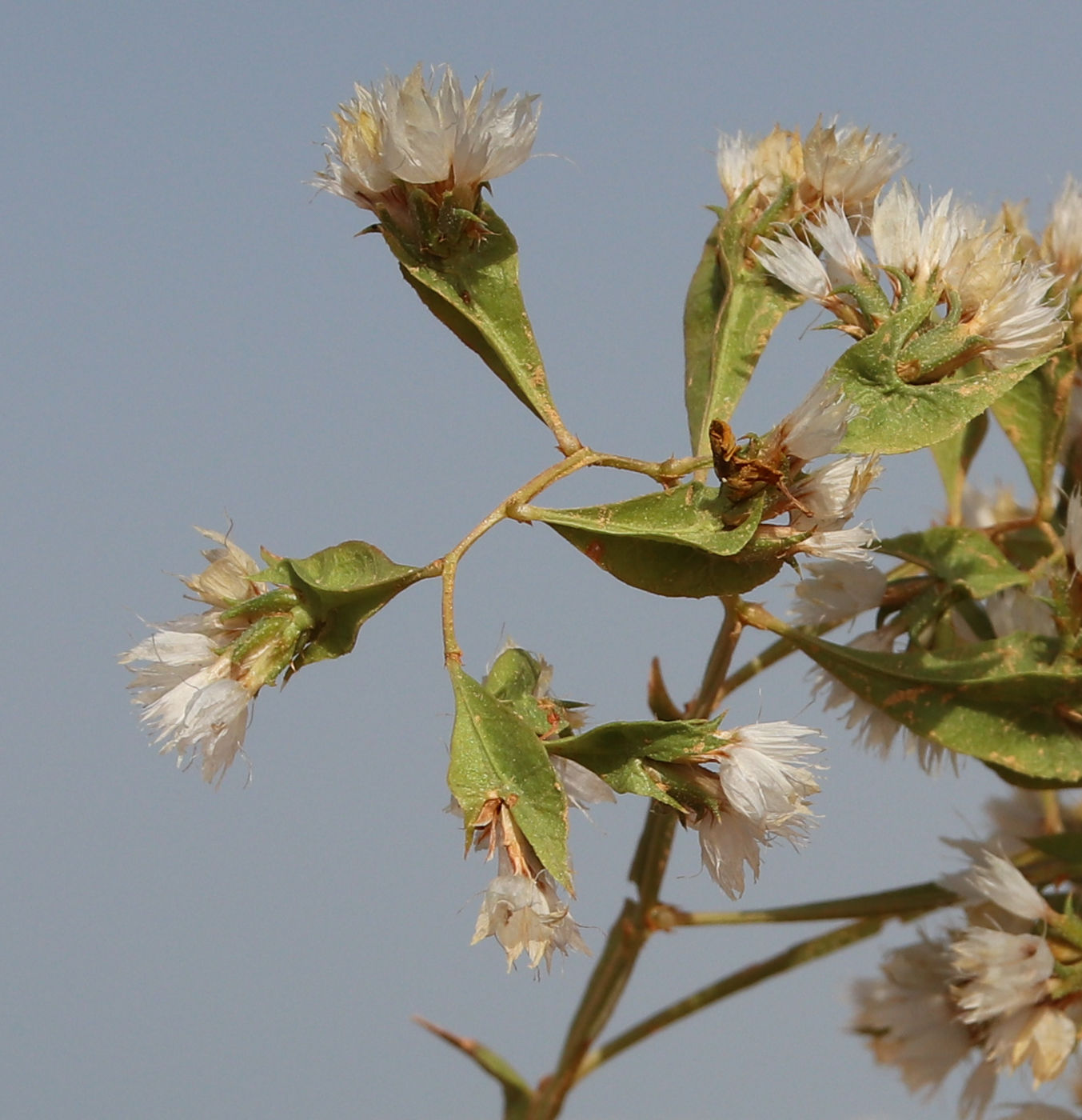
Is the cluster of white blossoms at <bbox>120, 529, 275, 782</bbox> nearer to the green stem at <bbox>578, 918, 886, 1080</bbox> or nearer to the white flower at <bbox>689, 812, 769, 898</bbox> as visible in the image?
the white flower at <bbox>689, 812, 769, 898</bbox>

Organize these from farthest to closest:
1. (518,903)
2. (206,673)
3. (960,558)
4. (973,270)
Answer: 1. (960,558)
2. (973,270)
3. (206,673)
4. (518,903)

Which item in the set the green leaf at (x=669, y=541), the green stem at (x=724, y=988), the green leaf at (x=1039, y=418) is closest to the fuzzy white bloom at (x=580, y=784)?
the green leaf at (x=669, y=541)

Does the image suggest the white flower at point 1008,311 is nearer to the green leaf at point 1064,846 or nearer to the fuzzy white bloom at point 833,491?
the fuzzy white bloom at point 833,491

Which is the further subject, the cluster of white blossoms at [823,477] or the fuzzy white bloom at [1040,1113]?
the fuzzy white bloom at [1040,1113]

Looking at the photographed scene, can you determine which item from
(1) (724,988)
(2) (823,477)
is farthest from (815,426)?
(1) (724,988)

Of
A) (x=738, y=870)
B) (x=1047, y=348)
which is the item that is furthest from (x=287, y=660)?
(x=1047, y=348)

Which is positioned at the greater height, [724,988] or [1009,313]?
[1009,313]

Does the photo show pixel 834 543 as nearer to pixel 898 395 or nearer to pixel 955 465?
pixel 898 395
